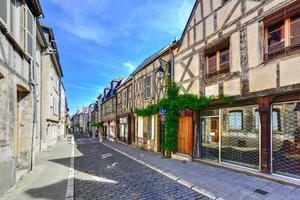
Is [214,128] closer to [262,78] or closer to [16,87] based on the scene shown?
[262,78]

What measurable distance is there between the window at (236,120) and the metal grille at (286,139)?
1183 millimetres

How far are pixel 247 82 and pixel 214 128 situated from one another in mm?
2333

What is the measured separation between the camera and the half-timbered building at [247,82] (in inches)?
223

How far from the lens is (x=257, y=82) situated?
20.8ft

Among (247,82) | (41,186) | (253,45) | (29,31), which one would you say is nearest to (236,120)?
(247,82)

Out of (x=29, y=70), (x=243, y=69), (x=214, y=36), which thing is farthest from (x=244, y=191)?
(x=29, y=70)

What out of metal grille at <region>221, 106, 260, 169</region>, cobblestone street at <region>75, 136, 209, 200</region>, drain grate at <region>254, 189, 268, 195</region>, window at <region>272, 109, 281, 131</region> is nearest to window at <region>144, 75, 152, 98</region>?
metal grille at <region>221, 106, 260, 169</region>

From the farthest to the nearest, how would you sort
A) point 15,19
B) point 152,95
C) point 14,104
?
point 152,95
point 15,19
point 14,104

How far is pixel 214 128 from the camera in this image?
322 inches

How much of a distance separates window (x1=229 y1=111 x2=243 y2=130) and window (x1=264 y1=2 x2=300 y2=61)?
79.0 inches

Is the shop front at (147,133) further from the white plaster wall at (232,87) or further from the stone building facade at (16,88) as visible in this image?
the stone building facade at (16,88)

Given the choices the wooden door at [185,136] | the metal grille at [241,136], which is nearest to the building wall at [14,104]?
the wooden door at [185,136]

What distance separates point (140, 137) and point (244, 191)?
34.9 feet

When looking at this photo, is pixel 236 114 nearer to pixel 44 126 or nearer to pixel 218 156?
pixel 218 156
